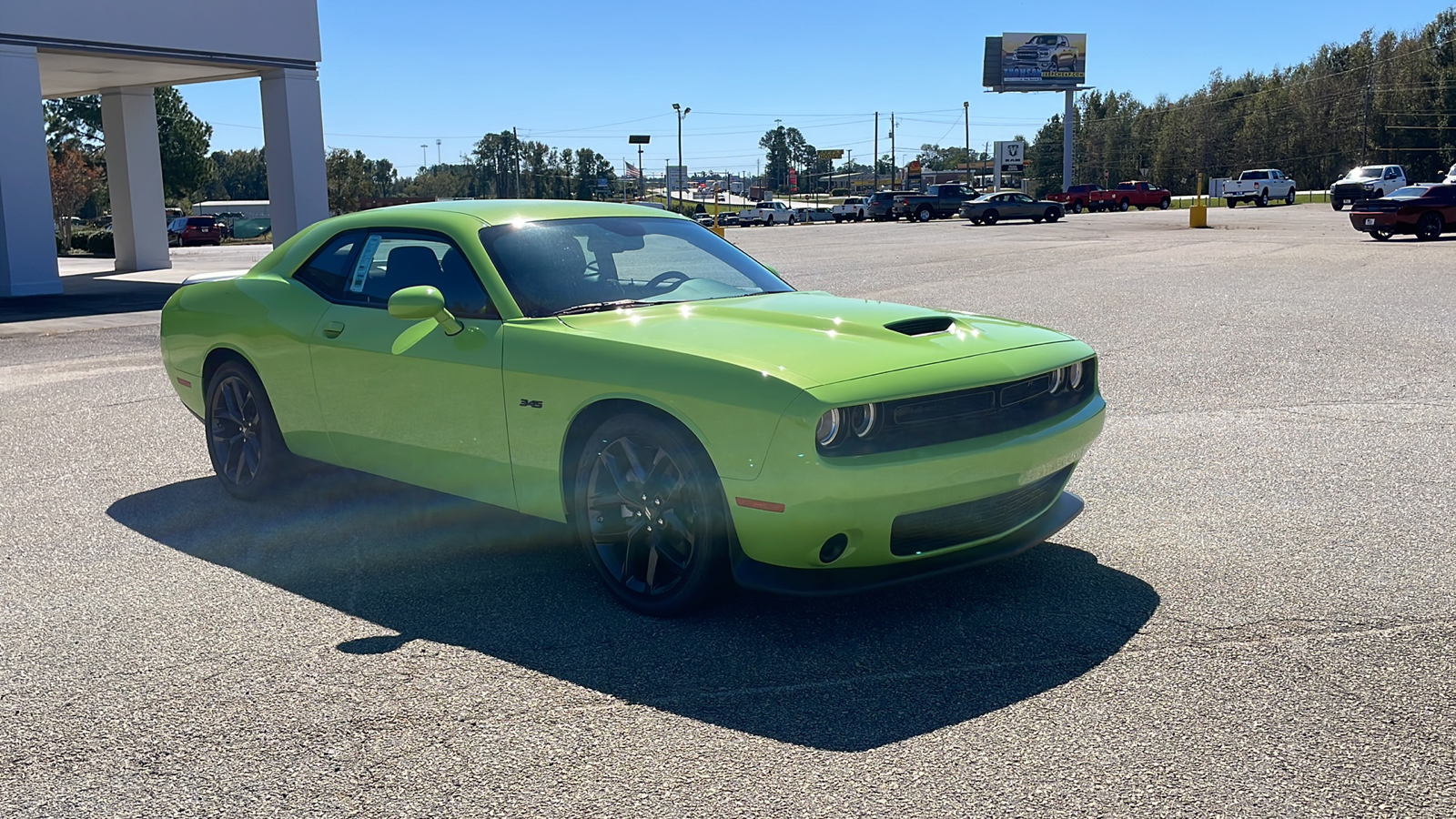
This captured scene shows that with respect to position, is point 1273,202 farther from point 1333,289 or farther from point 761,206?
point 1333,289

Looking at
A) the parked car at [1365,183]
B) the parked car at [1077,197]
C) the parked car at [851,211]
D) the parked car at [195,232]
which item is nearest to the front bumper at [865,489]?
the parked car at [1365,183]

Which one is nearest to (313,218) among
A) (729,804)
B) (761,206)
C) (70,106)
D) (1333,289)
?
(1333,289)

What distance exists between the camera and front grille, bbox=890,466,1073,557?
4070 millimetres

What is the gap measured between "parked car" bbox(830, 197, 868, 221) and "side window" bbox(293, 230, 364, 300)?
68.3 metres

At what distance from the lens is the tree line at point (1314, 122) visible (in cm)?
9362

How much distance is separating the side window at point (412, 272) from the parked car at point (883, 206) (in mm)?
63771

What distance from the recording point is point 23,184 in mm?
20016

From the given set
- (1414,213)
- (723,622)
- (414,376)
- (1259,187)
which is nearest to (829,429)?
(723,622)

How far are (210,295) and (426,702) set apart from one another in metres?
3.41

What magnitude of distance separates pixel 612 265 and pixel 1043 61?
102m

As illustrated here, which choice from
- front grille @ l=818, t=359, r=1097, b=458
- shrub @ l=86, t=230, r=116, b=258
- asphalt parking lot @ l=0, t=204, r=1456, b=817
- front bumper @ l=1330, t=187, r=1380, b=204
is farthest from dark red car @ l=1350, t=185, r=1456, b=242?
shrub @ l=86, t=230, r=116, b=258

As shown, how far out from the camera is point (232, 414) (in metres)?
6.15

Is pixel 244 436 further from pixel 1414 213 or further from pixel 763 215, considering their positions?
pixel 763 215

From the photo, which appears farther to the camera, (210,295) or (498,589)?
(210,295)
